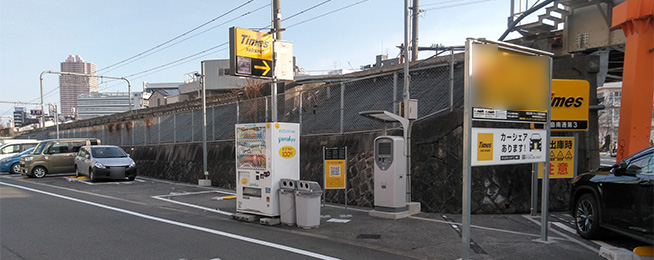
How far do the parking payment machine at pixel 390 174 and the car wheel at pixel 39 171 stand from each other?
18.4 meters

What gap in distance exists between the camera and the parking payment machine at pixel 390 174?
9.17m

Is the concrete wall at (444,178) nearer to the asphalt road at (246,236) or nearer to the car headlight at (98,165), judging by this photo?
the asphalt road at (246,236)

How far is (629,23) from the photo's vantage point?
9.29 meters

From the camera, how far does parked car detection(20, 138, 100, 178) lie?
65.6ft

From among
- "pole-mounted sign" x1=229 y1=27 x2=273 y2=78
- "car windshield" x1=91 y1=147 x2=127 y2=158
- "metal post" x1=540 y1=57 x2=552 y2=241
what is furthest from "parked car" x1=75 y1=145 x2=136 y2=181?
"metal post" x1=540 y1=57 x2=552 y2=241

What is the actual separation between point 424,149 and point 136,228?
22.4 feet

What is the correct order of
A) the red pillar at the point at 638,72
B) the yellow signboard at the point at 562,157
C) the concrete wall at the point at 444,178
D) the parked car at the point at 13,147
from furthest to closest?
the parked car at the point at 13,147 → the concrete wall at the point at 444,178 → the yellow signboard at the point at 562,157 → the red pillar at the point at 638,72

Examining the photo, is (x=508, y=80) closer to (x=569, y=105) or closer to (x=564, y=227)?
(x=564, y=227)

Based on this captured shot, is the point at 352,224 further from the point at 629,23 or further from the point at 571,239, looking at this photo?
the point at 629,23

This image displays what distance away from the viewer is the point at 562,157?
31.3ft

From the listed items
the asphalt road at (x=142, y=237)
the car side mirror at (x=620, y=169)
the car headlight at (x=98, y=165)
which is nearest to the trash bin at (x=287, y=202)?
the asphalt road at (x=142, y=237)

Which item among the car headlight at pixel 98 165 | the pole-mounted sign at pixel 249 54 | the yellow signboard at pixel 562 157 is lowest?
the car headlight at pixel 98 165

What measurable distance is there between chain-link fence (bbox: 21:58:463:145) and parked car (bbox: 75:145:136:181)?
353 cm

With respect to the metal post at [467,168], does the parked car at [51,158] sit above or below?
below
